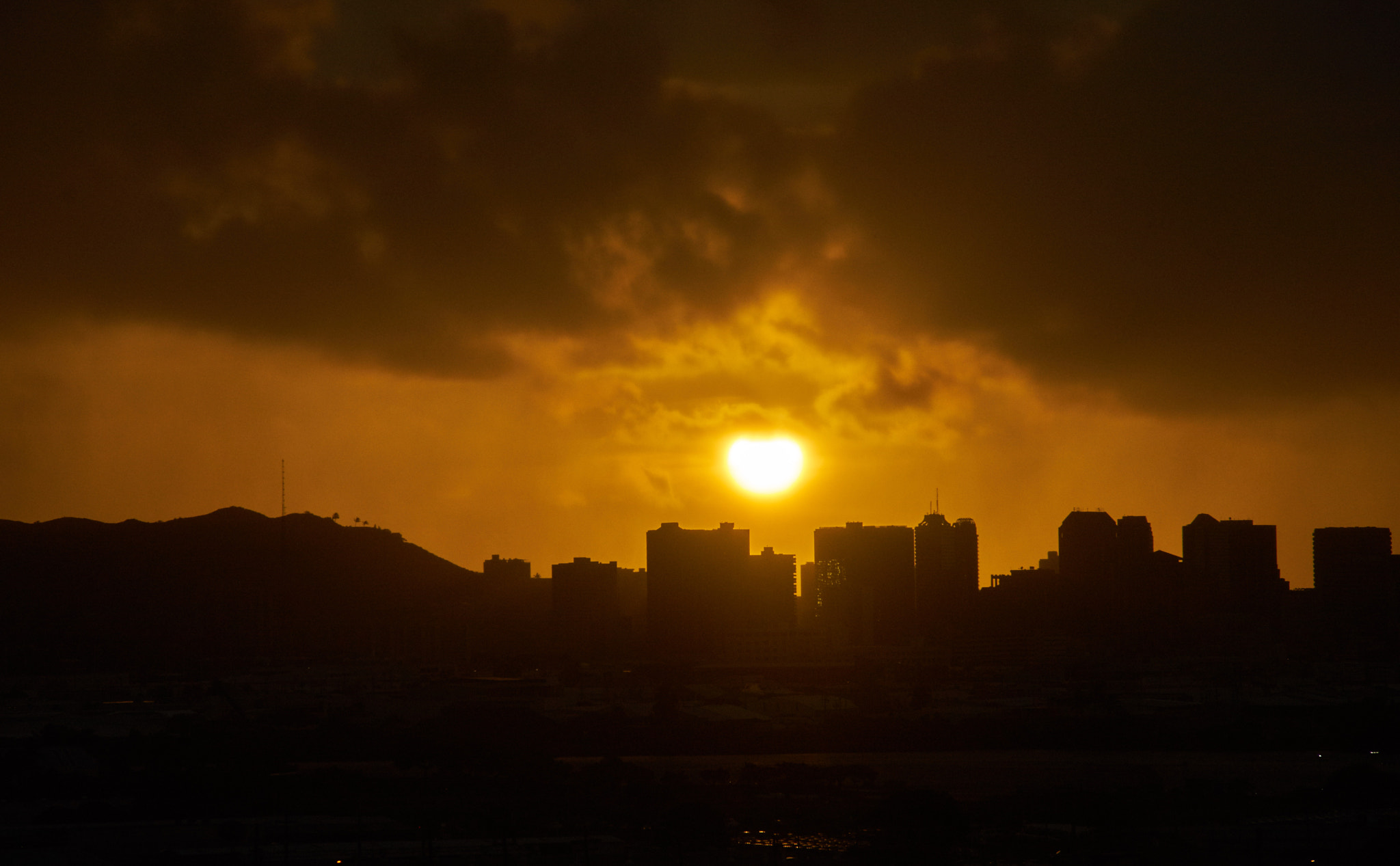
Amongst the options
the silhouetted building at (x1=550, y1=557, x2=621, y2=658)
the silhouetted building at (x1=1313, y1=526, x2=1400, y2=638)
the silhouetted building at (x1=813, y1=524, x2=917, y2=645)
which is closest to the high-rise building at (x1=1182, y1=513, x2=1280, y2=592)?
the silhouetted building at (x1=1313, y1=526, x2=1400, y2=638)

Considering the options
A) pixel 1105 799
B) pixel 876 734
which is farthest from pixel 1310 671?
pixel 1105 799

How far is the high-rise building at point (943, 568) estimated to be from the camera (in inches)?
4990

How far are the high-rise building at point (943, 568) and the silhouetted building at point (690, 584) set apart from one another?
16.6 meters

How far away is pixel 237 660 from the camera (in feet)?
332

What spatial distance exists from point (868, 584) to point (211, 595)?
5555 centimetres

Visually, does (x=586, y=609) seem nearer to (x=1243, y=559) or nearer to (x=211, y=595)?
(x=211, y=595)

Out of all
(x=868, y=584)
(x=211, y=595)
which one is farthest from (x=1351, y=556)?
(x=211, y=595)

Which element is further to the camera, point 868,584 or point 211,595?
point 868,584

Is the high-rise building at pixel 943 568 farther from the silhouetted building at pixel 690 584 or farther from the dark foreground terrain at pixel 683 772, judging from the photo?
the dark foreground terrain at pixel 683 772

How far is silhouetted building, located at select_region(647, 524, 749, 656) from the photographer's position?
118 metres

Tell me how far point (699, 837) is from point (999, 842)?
612 cm

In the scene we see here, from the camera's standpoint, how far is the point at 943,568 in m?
130

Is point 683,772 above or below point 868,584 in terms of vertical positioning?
below

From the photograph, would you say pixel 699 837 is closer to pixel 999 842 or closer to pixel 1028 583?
pixel 999 842
